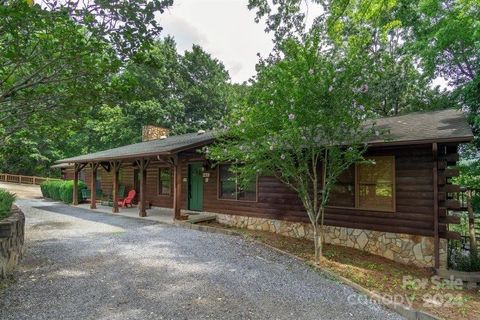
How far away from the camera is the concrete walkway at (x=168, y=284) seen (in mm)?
3842

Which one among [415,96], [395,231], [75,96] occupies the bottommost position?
[395,231]

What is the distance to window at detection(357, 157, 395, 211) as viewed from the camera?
23.0 feet

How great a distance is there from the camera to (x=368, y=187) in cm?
734

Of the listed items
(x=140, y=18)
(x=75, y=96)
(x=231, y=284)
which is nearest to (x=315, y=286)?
(x=231, y=284)

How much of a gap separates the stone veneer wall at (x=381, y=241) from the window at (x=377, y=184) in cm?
66

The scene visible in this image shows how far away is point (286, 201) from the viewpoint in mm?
8852

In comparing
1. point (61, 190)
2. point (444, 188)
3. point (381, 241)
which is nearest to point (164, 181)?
point (61, 190)

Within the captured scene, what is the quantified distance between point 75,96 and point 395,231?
7018 mm

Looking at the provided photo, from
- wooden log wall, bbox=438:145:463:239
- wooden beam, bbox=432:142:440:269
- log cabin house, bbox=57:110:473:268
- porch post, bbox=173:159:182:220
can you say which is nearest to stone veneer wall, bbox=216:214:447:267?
log cabin house, bbox=57:110:473:268

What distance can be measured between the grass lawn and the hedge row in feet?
43.1

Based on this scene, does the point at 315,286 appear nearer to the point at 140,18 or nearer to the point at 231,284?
the point at 231,284

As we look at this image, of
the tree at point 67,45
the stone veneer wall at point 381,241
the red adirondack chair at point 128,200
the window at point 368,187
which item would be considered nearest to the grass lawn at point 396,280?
the stone veneer wall at point 381,241

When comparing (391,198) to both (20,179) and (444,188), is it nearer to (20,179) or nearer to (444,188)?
(444,188)

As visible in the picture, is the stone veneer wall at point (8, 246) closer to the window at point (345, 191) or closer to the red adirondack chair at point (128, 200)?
the window at point (345, 191)
